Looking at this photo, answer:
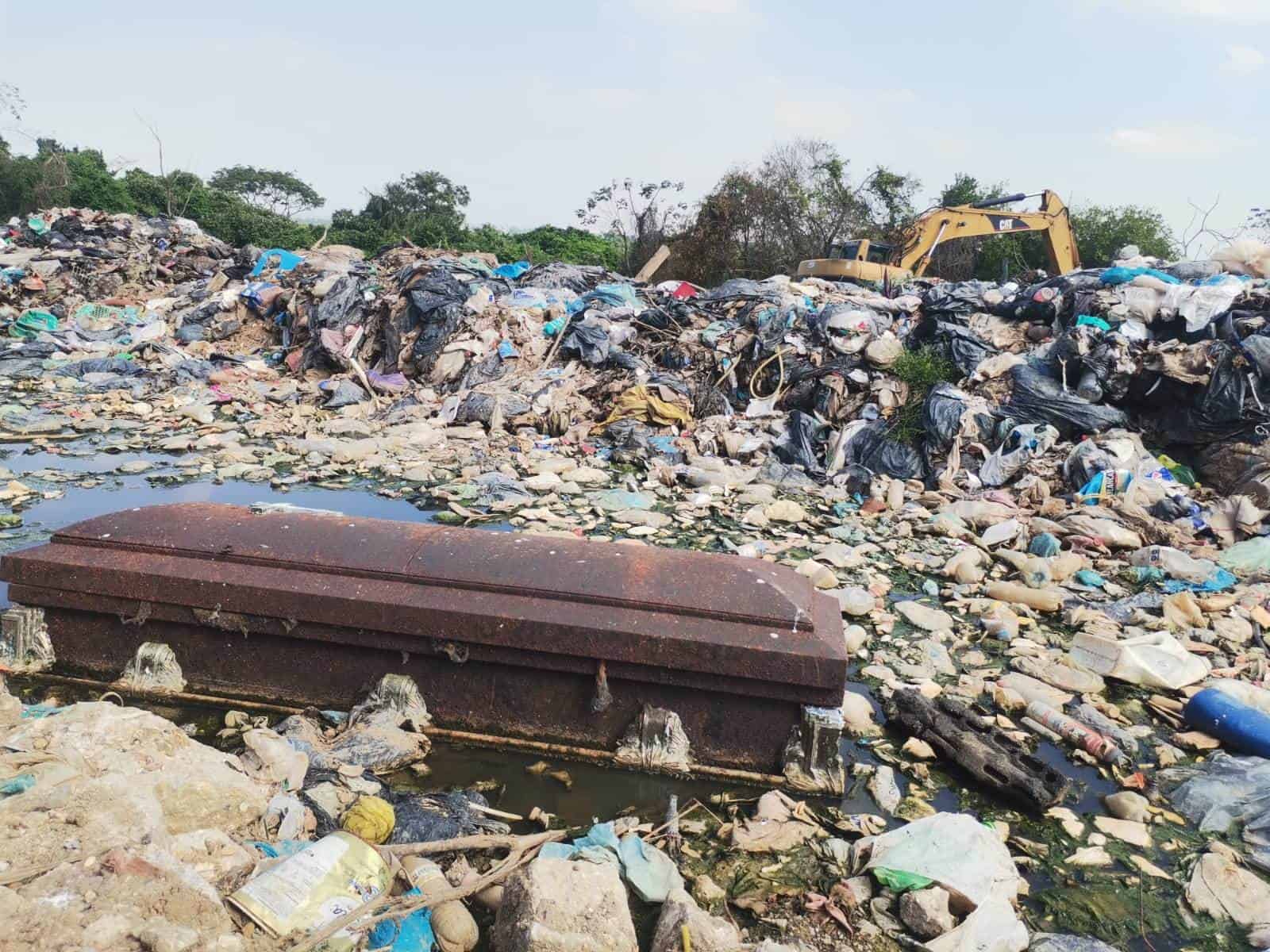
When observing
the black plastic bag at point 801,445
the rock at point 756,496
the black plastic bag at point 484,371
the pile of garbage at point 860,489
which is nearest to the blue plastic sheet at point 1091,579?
the pile of garbage at point 860,489

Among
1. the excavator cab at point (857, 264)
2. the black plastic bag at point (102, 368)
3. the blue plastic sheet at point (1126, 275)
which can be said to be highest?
the excavator cab at point (857, 264)

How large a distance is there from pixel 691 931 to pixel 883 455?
17.9 feet

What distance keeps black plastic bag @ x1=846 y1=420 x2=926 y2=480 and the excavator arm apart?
5.97m

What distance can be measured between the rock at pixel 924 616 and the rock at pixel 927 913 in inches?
78.7

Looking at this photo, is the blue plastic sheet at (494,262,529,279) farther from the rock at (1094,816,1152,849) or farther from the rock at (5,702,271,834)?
the rock at (1094,816,1152,849)

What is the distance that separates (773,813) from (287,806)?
1.30 metres

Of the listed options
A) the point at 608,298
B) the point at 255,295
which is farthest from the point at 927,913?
the point at 255,295

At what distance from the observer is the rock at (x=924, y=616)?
375cm

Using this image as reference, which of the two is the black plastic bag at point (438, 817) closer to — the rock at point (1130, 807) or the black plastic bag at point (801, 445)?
the rock at point (1130, 807)

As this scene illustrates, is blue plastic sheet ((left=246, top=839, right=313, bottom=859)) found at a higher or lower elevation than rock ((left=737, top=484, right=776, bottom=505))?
higher

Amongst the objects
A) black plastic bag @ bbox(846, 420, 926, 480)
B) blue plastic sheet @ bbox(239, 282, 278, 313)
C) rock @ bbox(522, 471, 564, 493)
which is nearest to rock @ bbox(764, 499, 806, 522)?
black plastic bag @ bbox(846, 420, 926, 480)

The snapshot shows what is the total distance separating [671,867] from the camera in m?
1.99

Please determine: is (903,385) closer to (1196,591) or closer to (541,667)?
(1196,591)

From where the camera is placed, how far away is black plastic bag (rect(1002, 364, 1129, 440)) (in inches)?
258
